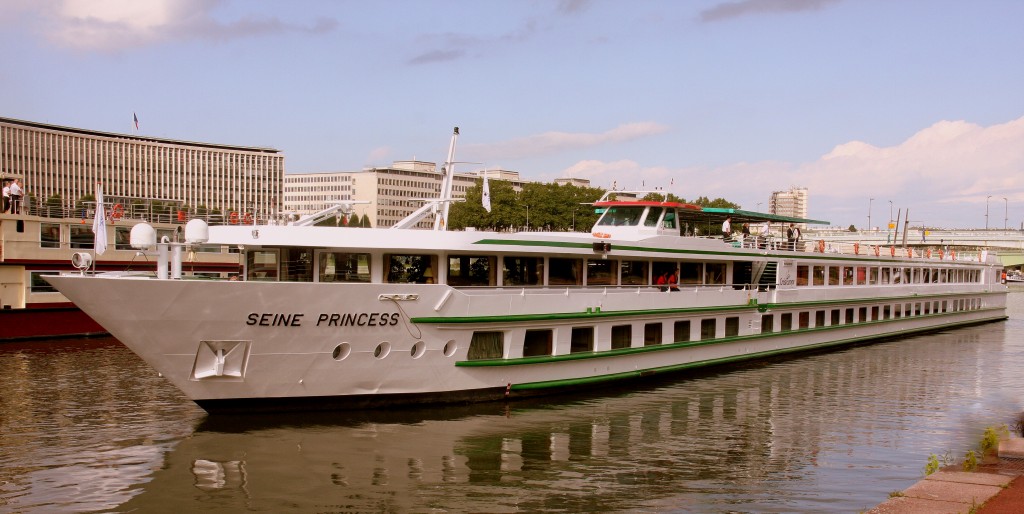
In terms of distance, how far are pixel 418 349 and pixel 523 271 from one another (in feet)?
13.0

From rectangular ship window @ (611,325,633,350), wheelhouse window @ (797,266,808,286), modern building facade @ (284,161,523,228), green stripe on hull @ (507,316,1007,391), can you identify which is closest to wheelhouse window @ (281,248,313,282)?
green stripe on hull @ (507,316,1007,391)

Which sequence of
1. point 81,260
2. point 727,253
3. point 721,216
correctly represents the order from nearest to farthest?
point 81,260
point 727,253
point 721,216

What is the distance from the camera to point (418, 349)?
18.0 m

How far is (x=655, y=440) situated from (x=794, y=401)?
654 cm

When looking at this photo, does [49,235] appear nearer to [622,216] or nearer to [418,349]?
[622,216]

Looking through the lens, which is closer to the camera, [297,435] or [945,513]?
[945,513]

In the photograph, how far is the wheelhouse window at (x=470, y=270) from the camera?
19.4m

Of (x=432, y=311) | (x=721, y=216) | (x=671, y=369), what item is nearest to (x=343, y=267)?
(x=432, y=311)

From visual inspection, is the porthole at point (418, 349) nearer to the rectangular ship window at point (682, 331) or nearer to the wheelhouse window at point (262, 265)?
the wheelhouse window at point (262, 265)

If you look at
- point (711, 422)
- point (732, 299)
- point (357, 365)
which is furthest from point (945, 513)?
point (732, 299)

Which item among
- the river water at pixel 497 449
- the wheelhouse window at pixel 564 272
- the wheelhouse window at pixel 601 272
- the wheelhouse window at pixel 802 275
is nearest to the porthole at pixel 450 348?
the river water at pixel 497 449

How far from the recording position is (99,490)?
524 inches

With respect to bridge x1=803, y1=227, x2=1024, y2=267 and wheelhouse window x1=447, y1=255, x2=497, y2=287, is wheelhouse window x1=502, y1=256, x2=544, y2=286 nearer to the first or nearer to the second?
wheelhouse window x1=447, y1=255, x2=497, y2=287

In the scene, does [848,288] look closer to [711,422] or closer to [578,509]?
[711,422]
